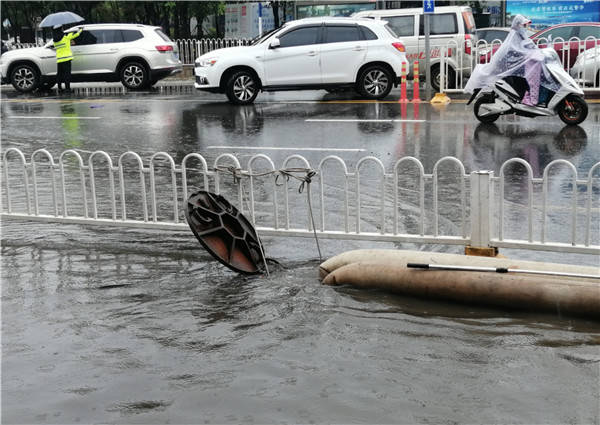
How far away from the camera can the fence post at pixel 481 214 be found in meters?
7.18

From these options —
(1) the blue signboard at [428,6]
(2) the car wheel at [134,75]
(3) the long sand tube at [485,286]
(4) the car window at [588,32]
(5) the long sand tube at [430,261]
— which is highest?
(1) the blue signboard at [428,6]

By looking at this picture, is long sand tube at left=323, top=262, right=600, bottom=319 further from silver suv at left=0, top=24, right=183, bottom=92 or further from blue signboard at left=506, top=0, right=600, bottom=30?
blue signboard at left=506, top=0, right=600, bottom=30

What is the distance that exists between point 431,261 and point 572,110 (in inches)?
344

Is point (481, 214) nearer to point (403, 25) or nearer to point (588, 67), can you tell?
point (588, 67)

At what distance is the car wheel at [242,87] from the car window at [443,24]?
450cm

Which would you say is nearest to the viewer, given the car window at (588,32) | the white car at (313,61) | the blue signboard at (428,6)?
the blue signboard at (428,6)

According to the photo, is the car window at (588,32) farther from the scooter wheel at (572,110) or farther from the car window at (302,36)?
the scooter wheel at (572,110)

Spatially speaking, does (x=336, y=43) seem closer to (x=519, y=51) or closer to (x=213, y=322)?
(x=519, y=51)

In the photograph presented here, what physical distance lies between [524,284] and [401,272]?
3.06 feet

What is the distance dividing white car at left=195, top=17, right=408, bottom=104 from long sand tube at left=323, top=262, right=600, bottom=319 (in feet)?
42.2

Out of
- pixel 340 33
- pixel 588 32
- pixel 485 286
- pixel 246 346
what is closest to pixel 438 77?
pixel 340 33

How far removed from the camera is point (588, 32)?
20875 mm

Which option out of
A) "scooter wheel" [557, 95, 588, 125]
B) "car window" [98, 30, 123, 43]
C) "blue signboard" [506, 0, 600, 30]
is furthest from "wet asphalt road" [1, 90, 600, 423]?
"blue signboard" [506, 0, 600, 30]

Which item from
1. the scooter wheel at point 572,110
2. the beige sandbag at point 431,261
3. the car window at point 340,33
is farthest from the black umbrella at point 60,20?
the beige sandbag at point 431,261
